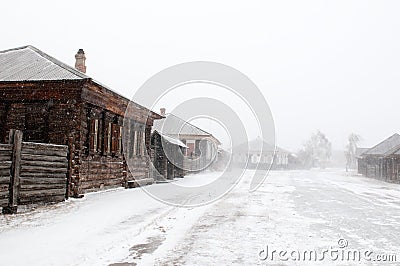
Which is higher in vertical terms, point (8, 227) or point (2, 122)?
point (2, 122)

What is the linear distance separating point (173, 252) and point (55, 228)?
10.0 feet

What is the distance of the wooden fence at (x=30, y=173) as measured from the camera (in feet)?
31.0

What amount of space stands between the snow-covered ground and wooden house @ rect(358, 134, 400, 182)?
1244 inches

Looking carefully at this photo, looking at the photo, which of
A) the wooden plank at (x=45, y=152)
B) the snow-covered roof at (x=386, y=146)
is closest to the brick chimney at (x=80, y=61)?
the wooden plank at (x=45, y=152)

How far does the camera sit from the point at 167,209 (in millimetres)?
11883

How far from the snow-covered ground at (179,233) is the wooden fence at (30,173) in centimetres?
43

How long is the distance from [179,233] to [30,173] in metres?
4.77

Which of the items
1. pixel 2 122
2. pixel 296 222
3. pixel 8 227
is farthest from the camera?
pixel 2 122

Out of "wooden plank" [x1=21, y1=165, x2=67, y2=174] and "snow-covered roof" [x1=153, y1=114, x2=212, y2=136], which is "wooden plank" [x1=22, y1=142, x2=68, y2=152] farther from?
"snow-covered roof" [x1=153, y1=114, x2=212, y2=136]

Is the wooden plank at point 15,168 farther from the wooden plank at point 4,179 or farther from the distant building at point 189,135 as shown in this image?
the distant building at point 189,135

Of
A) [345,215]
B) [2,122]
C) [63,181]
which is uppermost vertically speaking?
[2,122]

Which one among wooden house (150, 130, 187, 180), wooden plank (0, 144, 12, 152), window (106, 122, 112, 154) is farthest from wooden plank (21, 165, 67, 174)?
wooden house (150, 130, 187, 180)

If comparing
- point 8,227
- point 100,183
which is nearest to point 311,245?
point 8,227

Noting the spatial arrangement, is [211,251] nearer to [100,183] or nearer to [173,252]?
[173,252]
